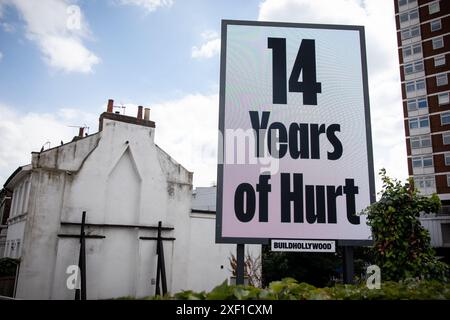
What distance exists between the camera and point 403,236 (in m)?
6.40

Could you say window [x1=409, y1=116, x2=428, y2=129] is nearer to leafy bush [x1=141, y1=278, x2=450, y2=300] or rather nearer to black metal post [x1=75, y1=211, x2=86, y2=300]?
black metal post [x1=75, y1=211, x2=86, y2=300]

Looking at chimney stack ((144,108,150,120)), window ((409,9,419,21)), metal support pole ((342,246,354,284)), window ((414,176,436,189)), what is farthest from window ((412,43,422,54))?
metal support pole ((342,246,354,284))

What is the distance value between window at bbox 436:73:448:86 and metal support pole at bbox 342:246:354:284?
47.6 meters

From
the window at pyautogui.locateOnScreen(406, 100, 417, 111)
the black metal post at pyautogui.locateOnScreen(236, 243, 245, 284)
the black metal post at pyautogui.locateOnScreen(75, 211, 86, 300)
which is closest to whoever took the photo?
the black metal post at pyautogui.locateOnScreen(236, 243, 245, 284)

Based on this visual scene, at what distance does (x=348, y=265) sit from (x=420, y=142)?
46316 millimetres

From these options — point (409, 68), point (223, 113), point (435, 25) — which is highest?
point (435, 25)

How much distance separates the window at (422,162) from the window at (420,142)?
1.51 meters

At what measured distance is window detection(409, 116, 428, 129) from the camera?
4781 cm

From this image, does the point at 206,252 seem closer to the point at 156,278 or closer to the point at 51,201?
the point at 156,278

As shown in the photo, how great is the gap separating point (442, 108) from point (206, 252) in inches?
1519

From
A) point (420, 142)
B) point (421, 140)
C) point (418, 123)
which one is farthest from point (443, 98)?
point (420, 142)

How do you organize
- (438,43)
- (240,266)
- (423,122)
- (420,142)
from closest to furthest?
(240,266)
(420,142)
(423,122)
(438,43)

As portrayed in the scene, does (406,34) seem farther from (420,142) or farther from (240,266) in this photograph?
(240,266)
